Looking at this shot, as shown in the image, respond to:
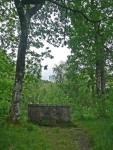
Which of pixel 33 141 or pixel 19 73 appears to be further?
pixel 19 73

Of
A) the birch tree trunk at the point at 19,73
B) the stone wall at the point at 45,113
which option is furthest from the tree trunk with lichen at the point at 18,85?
the stone wall at the point at 45,113

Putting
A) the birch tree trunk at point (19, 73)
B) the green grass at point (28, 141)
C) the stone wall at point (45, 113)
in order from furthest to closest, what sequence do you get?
1. the stone wall at point (45, 113)
2. the birch tree trunk at point (19, 73)
3. the green grass at point (28, 141)

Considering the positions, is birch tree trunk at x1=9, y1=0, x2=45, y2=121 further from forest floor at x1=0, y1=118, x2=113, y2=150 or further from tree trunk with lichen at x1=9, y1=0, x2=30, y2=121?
forest floor at x1=0, y1=118, x2=113, y2=150

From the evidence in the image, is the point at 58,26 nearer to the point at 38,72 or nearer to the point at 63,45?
the point at 63,45

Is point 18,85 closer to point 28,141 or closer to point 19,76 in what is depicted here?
point 19,76

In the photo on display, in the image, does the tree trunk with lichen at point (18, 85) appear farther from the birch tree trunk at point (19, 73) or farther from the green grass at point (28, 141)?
the green grass at point (28, 141)

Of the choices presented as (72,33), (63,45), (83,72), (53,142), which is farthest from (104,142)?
(83,72)

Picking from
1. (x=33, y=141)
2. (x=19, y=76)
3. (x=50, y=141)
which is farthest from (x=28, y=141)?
(x=19, y=76)

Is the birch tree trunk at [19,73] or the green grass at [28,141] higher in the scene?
the birch tree trunk at [19,73]

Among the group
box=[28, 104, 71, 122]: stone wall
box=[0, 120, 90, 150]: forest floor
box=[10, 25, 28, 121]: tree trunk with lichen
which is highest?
box=[10, 25, 28, 121]: tree trunk with lichen

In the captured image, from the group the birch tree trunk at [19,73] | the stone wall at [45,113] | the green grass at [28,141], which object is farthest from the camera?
the stone wall at [45,113]

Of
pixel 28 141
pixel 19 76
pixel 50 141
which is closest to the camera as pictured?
pixel 28 141

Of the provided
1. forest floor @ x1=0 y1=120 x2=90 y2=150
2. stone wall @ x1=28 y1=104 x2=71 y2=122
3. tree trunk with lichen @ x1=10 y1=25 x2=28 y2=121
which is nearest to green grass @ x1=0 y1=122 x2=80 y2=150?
forest floor @ x1=0 y1=120 x2=90 y2=150

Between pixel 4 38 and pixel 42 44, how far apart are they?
7.43ft
